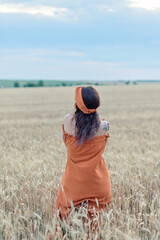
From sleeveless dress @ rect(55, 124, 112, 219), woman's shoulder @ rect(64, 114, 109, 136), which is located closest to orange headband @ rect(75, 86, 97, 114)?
woman's shoulder @ rect(64, 114, 109, 136)

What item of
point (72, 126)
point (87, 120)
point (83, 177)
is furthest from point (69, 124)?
point (83, 177)

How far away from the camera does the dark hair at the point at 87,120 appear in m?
2.89

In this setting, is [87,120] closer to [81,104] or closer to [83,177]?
[81,104]

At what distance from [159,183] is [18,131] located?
7.94 meters

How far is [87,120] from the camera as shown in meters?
2.97

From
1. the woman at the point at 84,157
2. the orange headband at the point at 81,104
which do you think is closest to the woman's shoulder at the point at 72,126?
the woman at the point at 84,157

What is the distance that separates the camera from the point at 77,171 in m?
2.97

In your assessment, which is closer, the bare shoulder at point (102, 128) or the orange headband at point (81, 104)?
the orange headband at point (81, 104)

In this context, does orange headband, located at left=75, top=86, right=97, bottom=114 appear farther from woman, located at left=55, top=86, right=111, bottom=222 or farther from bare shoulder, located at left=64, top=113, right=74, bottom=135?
bare shoulder, located at left=64, top=113, right=74, bottom=135

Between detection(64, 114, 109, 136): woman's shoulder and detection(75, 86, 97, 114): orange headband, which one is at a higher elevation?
detection(75, 86, 97, 114): orange headband

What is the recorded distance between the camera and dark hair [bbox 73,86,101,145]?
289cm

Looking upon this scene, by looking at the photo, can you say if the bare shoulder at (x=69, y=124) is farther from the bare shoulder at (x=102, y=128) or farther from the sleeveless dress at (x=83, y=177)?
the bare shoulder at (x=102, y=128)

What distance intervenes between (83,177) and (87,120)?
0.59 metres

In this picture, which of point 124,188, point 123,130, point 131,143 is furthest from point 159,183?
point 123,130
